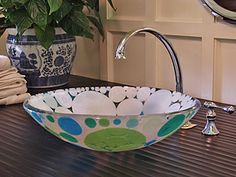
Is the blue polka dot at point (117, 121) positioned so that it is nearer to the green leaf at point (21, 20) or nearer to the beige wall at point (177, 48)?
the green leaf at point (21, 20)

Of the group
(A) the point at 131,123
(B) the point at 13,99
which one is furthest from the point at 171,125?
(B) the point at 13,99

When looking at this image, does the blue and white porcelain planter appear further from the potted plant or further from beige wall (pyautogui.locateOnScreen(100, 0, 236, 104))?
beige wall (pyautogui.locateOnScreen(100, 0, 236, 104))

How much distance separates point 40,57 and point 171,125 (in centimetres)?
81

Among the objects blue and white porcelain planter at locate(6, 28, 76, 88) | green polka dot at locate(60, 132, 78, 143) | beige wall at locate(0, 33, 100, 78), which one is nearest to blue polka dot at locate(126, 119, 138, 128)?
green polka dot at locate(60, 132, 78, 143)

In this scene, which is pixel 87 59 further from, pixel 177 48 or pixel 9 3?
pixel 9 3

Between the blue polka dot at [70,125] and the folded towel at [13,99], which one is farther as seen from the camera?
the folded towel at [13,99]

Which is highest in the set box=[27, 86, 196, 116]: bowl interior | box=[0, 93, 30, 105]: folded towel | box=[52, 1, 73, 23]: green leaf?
box=[52, 1, 73, 23]: green leaf

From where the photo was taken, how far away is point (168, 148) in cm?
99

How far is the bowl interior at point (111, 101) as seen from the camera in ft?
3.72

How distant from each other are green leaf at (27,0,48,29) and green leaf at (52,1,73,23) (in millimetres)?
78

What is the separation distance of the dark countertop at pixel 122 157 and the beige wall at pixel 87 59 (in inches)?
40.5

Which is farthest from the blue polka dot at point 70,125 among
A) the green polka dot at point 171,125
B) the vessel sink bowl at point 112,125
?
the green polka dot at point 171,125

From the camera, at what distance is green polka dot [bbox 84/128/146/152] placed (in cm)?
87

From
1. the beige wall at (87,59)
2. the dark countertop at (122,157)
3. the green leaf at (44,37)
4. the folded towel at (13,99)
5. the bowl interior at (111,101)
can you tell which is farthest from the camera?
the beige wall at (87,59)
